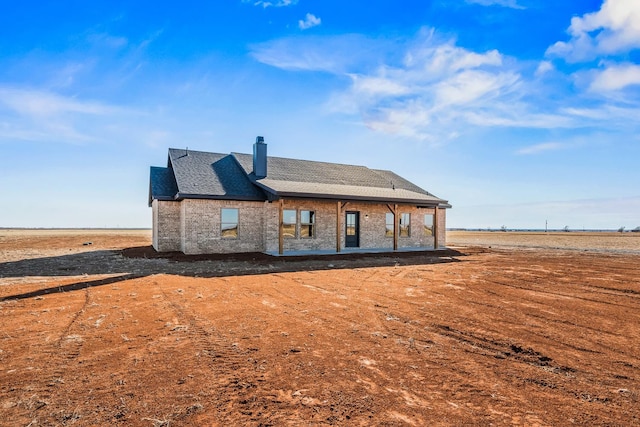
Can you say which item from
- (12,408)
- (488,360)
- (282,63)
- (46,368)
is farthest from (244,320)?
(282,63)

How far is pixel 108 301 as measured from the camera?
6797 mm

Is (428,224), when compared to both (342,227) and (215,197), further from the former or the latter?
(215,197)

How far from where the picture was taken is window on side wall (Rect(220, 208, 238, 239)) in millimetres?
16125

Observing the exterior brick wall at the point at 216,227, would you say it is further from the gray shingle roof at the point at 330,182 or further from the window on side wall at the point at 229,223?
the gray shingle roof at the point at 330,182

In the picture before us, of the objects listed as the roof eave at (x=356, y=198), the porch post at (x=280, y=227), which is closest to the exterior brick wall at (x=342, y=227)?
the porch post at (x=280, y=227)

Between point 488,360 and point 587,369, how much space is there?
3.39ft

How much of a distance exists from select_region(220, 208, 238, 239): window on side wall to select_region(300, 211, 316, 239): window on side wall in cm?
326

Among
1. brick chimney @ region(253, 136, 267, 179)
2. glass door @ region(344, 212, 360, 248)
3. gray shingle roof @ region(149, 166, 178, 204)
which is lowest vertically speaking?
glass door @ region(344, 212, 360, 248)

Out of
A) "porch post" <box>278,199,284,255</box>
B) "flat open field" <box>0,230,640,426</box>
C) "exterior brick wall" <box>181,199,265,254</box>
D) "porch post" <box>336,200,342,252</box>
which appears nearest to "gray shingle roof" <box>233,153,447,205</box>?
"porch post" <box>336,200,342,252</box>

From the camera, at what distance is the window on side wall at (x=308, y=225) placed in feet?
55.6

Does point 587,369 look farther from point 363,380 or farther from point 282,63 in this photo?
point 282,63

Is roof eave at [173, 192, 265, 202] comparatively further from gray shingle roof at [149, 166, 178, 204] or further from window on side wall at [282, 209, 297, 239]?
gray shingle roof at [149, 166, 178, 204]

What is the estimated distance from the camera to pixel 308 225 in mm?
17125

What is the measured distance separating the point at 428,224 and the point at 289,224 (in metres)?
9.45
